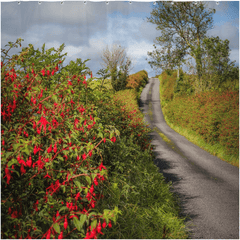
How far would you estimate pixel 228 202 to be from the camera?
5.62 metres

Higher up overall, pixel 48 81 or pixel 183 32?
pixel 183 32

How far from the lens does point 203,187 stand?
6379 millimetres

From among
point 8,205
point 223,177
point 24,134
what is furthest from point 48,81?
point 223,177

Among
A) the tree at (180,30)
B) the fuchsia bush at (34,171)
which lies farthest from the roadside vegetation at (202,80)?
the fuchsia bush at (34,171)

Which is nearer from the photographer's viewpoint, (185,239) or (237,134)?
(185,239)

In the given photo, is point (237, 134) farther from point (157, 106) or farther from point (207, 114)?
point (157, 106)

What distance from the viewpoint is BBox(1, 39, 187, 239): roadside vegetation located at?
1.81 meters

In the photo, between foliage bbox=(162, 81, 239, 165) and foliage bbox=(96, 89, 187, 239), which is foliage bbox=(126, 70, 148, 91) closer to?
foliage bbox=(162, 81, 239, 165)

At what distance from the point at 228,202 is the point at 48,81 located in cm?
578

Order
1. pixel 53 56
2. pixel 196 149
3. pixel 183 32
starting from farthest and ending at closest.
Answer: pixel 183 32
pixel 196 149
pixel 53 56

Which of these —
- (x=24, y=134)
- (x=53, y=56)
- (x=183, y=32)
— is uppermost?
(x=183, y=32)

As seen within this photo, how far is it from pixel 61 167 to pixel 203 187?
18.1 feet

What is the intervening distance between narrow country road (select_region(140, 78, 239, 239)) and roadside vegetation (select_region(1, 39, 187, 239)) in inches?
21.1

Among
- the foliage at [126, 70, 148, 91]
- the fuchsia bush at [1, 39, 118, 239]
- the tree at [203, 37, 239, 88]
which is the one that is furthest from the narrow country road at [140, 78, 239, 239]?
the foliage at [126, 70, 148, 91]
